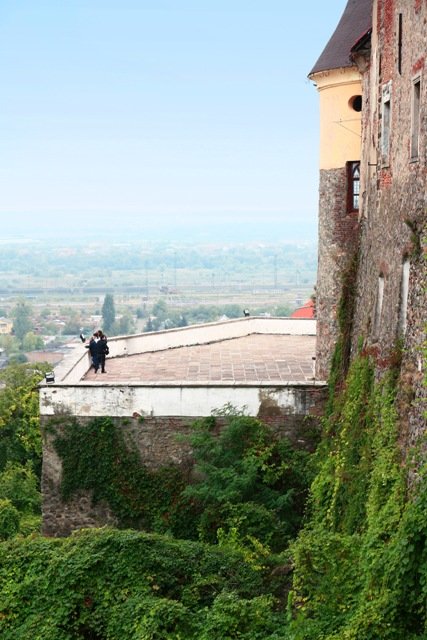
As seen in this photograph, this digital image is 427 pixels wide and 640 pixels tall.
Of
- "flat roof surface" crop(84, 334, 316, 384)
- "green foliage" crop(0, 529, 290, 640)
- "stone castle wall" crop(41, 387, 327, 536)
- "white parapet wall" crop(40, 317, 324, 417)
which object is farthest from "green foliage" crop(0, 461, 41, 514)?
"green foliage" crop(0, 529, 290, 640)

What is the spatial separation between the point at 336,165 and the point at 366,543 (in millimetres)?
12306

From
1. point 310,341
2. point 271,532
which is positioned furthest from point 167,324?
point 271,532

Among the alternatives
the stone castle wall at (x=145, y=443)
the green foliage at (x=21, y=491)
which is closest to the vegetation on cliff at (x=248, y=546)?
the stone castle wall at (x=145, y=443)

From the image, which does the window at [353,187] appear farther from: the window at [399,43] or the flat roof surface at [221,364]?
the window at [399,43]

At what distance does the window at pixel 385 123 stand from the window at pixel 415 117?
2.44m

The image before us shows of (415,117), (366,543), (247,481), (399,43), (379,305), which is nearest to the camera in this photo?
(366,543)

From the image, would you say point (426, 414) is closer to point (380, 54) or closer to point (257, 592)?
point (257, 592)

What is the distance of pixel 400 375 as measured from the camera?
1538 cm

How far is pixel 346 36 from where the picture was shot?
2372 cm

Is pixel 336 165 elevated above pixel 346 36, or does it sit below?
below

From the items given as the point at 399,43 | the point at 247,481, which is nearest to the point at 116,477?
the point at 247,481

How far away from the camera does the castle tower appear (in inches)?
932

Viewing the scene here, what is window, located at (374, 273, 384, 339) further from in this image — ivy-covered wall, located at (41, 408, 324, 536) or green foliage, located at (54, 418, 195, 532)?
green foliage, located at (54, 418, 195, 532)

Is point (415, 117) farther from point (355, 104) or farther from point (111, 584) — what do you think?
point (111, 584)
